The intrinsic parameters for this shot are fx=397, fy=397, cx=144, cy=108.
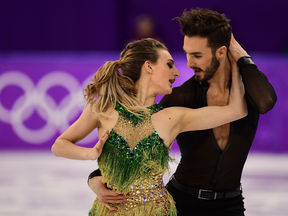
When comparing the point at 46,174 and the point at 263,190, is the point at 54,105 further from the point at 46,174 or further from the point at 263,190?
the point at 263,190

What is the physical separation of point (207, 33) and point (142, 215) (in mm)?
1307

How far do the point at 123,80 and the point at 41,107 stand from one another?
17.0ft

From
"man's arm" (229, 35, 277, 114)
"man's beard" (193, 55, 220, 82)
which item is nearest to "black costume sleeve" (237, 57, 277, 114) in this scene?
"man's arm" (229, 35, 277, 114)

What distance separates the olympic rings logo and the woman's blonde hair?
4.82m

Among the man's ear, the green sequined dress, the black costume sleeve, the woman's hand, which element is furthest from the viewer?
the black costume sleeve

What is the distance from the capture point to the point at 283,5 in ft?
32.2

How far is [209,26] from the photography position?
2686 mm

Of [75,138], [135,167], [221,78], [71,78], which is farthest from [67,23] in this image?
[135,167]

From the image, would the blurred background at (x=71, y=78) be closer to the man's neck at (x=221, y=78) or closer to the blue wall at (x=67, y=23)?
the blue wall at (x=67, y=23)

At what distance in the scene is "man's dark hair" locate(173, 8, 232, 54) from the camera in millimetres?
2682

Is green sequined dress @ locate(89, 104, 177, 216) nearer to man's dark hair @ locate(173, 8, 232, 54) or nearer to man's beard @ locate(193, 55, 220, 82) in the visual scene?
man's beard @ locate(193, 55, 220, 82)

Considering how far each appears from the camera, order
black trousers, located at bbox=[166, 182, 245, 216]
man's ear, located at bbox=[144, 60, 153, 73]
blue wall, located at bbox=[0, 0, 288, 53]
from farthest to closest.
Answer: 1. blue wall, located at bbox=[0, 0, 288, 53]
2. black trousers, located at bbox=[166, 182, 245, 216]
3. man's ear, located at bbox=[144, 60, 153, 73]

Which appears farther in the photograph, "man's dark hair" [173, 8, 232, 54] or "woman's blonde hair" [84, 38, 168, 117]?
"man's dark hair" [173, 8, 232, 54]

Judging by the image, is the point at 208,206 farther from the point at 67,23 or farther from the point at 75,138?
the point at 67,23
